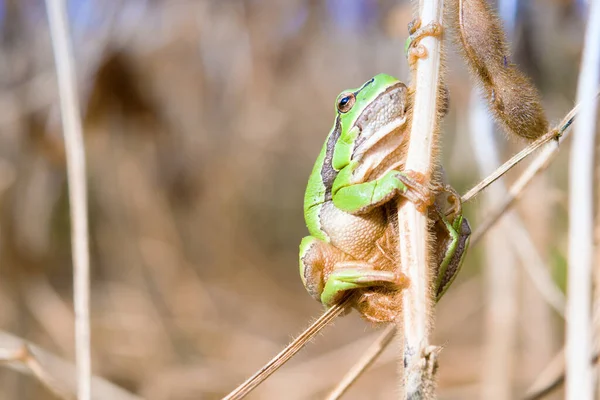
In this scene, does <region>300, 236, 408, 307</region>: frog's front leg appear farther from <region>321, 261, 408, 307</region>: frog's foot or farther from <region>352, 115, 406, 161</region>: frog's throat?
<region>352, 115, 406, 161</region>: frog's throat

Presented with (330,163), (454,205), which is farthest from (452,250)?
(330,163)

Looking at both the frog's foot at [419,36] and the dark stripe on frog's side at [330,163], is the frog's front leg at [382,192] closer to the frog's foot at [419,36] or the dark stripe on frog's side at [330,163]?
the dark stripe on frog's side at [330,163]

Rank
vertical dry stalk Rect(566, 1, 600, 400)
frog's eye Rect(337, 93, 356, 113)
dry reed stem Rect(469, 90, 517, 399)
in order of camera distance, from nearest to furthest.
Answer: vertical dry stalk Rect(566, 1, 600, 400) → frog's eye Rect(337, 93, 356, 113) → dry reed stem Rect(469, 90, 517, 399)

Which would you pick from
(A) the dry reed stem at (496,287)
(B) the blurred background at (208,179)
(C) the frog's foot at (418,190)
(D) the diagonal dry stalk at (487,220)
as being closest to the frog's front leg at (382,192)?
(C) the frog's foot at (418,190)

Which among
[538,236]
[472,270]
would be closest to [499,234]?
[538,236]

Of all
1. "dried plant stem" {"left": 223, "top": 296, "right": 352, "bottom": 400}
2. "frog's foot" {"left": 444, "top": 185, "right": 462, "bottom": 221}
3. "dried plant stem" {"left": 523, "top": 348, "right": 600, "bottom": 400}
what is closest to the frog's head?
"frog's foot" {"left": 444, "top": 185, "right": 462, "bottom": 221}

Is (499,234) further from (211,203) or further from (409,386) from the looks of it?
(211,203)
